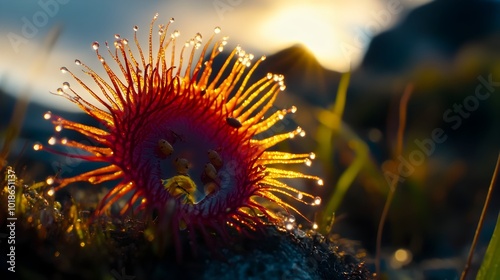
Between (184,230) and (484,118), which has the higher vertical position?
(484,118)

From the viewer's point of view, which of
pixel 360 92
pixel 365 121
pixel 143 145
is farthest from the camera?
pixel 360 92

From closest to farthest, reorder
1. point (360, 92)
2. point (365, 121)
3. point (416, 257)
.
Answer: point (416, 257)
point (365, 121)
point (360, 92)

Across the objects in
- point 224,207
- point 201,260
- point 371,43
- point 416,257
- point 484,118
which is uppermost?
point 371,43

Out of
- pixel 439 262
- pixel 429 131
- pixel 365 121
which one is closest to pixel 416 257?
pixel 439 262

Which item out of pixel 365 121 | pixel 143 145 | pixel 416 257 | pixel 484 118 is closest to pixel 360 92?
pixel 365 121

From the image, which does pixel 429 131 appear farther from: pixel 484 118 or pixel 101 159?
pixel 101 159

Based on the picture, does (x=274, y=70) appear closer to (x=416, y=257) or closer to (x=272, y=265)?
(x=416, y=257)

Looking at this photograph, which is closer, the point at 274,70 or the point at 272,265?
the point at 272,265
